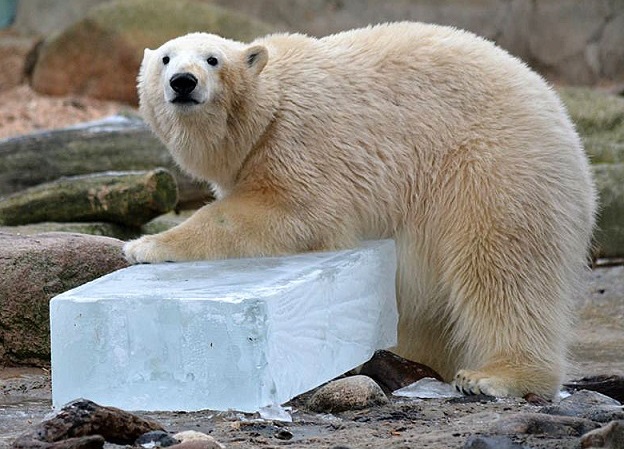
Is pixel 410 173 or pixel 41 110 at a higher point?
pixel 41 110

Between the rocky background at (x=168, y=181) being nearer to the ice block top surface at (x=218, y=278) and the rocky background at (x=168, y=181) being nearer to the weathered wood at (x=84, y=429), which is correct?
the weathered wood at (x=84, y=429)

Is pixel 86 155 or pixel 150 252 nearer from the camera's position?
pixel 150 252

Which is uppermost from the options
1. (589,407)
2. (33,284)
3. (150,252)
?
(150,252)

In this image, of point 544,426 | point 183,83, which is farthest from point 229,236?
point 544,426

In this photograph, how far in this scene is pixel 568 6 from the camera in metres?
10.7

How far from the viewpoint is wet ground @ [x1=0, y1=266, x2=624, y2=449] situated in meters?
2.92

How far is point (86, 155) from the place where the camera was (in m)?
6.55

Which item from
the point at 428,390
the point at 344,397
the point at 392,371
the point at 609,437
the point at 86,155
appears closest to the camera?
the point at 609,437

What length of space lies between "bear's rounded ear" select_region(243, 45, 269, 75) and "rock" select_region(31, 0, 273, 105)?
523 centimetres

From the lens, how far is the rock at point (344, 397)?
11.2ft

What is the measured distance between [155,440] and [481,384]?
1273 mm

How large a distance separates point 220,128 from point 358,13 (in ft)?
23.8

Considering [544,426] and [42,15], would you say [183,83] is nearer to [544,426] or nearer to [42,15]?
[544,426]

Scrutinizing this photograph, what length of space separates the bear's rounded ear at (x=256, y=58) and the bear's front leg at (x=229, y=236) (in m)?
0.48
